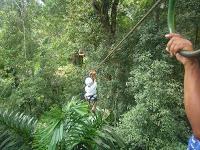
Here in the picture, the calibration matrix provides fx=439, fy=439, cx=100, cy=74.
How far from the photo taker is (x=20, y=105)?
34.2 feet

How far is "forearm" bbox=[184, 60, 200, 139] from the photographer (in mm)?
1393

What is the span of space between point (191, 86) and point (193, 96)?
35 millimetres

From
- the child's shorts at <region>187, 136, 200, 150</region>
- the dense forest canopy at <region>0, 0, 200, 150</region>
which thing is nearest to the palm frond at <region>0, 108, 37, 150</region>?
the dense forest canopy at <region>0, 0, 200, 150</region>

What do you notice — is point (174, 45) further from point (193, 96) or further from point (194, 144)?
point (194, 144)

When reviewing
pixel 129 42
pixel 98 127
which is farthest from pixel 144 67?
pixel 98 127

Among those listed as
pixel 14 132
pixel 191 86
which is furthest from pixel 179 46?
pixel 14 132

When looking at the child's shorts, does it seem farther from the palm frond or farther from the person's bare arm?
the palm frond

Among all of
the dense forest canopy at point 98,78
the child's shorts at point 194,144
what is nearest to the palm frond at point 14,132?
the dense forest canopy at point 98,78

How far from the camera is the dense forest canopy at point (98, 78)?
5035 mm

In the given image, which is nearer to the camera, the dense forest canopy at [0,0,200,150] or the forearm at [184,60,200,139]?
the forearm at [184,60,200,139]

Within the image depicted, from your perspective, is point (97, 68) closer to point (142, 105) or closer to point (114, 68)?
point (114, 68)

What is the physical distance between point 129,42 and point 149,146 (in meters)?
2.13

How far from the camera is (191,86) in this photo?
1.41m

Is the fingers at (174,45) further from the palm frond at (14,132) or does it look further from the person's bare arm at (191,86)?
the palm frond at (14,132)
